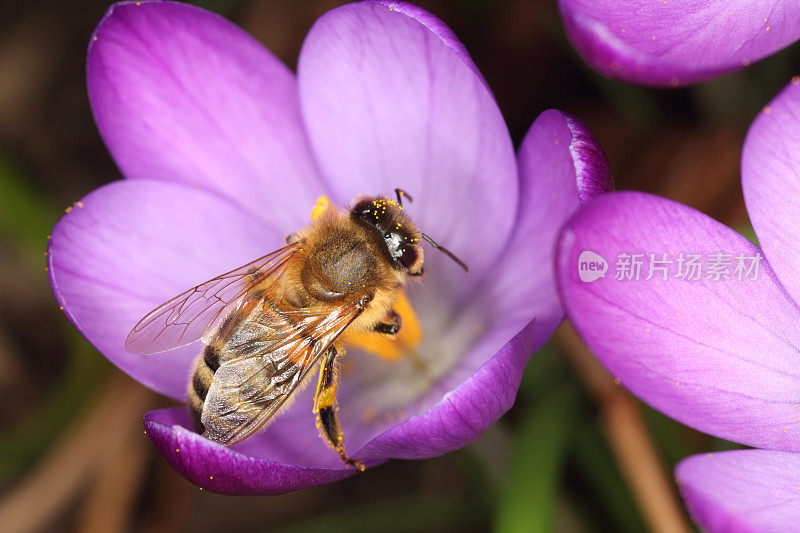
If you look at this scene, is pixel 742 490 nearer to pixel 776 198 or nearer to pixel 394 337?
pixel 776 198

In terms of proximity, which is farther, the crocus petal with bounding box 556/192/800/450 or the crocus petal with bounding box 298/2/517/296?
the crocus petal with bounding box 298/2/517/296

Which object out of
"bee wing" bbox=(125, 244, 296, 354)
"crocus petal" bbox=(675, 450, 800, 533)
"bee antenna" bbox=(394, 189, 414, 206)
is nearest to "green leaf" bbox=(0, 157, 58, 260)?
"bee wing" bbox=(125, 244, 296, 354)

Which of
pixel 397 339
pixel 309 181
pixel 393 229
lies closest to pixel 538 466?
pixel 397 339

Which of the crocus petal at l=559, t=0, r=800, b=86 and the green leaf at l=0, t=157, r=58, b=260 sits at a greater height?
the crocus petal at l=559, t=0, r=800, b=86

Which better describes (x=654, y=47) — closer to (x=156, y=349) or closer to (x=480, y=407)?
(x=480, y=407)

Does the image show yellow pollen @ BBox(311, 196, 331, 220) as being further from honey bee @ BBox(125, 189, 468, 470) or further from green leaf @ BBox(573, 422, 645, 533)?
green leaf @ BBox(573, 422, 645, 533)

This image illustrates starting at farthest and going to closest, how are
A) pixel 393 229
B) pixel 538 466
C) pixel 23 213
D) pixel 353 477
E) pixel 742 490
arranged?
pixel 353 477 → pixel 23 213 → pixel 538 466 → pixel 393 229 → pixel 742 490

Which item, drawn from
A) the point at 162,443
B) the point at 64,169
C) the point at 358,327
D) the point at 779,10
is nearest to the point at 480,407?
the point at 358,327

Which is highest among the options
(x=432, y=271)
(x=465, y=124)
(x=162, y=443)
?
(x=465, y=124)
